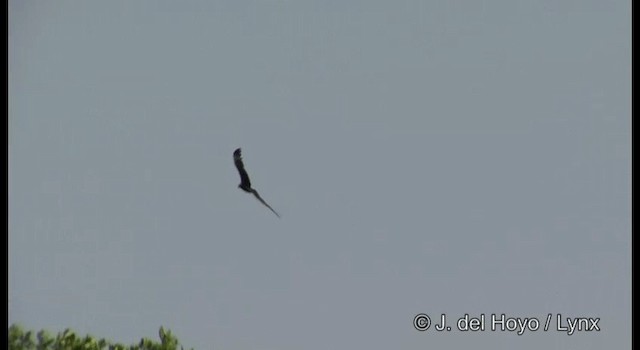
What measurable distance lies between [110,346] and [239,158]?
538 centimetres

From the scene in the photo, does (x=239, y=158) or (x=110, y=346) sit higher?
(x=239, y=158)

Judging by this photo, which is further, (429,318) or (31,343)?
(429,318)

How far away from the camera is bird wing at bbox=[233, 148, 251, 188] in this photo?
40969mm

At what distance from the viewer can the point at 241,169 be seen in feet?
134

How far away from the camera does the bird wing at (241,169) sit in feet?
134
